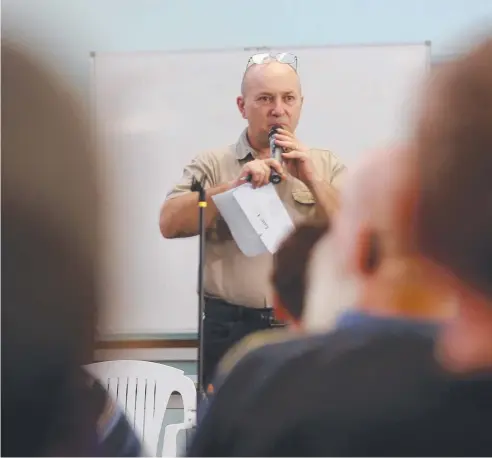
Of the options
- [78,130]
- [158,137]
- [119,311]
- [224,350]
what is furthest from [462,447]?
[78,130]

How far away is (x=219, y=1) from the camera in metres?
1.17

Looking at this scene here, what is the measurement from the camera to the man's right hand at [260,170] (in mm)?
1168

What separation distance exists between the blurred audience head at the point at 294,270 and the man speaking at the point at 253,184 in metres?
0.02

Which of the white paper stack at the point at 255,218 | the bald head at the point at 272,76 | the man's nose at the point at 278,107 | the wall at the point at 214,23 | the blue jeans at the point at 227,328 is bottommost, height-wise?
the blue jeans at the point at 227,328

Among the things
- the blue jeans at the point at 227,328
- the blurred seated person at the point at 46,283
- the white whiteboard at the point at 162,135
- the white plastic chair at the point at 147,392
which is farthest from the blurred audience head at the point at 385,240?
the blurred seated person at the point at 46,283

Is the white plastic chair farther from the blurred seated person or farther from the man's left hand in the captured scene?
the man's left hand

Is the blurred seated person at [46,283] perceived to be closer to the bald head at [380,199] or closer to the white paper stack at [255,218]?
the white paper stack at [255,218]

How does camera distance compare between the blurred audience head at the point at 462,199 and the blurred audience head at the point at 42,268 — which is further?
the blurred audience head at the point at 42,268

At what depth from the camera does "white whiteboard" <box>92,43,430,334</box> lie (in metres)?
1.16

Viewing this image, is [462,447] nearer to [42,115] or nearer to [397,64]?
[397,64]

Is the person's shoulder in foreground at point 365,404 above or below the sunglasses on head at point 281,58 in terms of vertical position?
below

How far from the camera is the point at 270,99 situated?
1181 millimetres

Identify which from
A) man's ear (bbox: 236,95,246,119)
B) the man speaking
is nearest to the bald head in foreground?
the man speaking

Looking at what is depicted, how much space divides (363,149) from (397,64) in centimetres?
20
